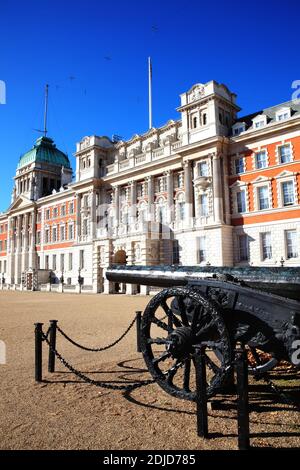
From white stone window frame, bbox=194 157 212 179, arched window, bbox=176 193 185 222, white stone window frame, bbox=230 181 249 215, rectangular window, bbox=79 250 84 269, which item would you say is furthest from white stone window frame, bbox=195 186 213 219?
rectangular window, bbox=79 250 84 269

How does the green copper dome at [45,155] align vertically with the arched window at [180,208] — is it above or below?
above

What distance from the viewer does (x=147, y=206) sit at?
34562 millimetres

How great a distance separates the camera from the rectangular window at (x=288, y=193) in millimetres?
25456

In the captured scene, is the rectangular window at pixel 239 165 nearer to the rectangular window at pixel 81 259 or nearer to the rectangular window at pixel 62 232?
the rectangular window at pixel 81 259

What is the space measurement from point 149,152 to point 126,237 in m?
8.88

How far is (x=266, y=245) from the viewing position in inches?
1051

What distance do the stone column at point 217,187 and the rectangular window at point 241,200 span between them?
151 cm

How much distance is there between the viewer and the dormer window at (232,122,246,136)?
2890cm

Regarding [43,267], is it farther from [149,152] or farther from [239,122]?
[239,122]

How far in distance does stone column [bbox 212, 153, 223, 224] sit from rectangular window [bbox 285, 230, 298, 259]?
17.0 ft

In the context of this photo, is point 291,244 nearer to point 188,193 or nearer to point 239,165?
point 239,165

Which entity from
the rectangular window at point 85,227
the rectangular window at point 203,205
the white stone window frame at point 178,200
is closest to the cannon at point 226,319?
the rectangular window at point 203,205

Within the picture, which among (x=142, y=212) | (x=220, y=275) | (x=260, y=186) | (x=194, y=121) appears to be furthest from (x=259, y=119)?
(x=220, y=275)

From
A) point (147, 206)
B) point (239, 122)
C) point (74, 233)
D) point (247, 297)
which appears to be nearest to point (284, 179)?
point (239, 122)
